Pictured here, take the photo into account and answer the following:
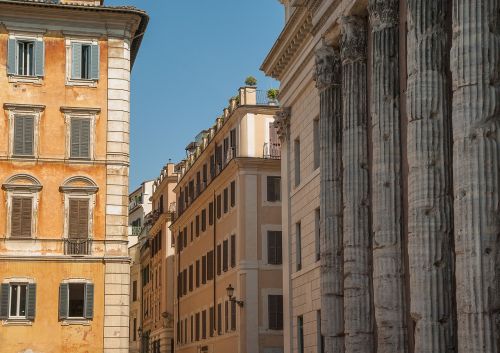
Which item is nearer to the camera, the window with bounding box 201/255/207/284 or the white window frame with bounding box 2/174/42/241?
the white window frame with bounding box 2/174/42/241

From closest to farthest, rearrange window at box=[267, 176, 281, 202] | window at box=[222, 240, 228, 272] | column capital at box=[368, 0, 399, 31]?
column capital at box=[368, 0, 399, 31] < window at box=[267, 176, 281, 202] < window at box=[222, 240, 228, 272]

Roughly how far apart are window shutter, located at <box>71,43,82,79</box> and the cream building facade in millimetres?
10891

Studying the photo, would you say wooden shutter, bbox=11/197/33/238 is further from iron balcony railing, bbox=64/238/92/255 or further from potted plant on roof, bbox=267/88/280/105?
potted plant on roof, bbox=267/88/280/105

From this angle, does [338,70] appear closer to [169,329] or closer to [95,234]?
[95,234]

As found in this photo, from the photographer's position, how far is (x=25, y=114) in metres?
44.6

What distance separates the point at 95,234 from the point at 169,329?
116ft

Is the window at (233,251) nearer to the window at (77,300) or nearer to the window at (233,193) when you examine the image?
the window at (233,193)

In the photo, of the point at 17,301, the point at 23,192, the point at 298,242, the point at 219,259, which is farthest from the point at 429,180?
the point at 219,259

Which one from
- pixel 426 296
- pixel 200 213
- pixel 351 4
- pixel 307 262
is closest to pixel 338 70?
pixel 351 4

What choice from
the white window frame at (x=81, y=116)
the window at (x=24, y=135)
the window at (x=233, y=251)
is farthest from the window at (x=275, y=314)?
the window at (x=24, y=135)

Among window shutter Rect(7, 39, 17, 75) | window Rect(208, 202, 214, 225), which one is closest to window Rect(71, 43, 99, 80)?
window shutter Rect(7, 39, 17, 75)

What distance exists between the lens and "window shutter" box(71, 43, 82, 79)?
149 feet

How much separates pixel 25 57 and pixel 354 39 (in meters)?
18.1

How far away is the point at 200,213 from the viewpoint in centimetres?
6919
